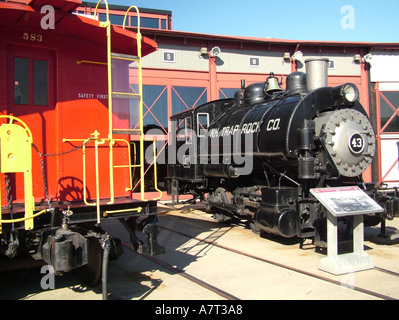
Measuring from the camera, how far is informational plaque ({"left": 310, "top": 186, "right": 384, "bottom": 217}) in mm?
5797

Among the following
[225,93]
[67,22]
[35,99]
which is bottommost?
[35,99]

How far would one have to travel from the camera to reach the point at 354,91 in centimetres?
720

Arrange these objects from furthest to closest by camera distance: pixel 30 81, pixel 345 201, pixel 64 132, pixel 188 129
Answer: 1. pixel 188 129
2. pixel 345 201
3. pixel 64 132
4. pixel 30 81

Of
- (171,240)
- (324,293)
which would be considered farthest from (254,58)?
(324,293)

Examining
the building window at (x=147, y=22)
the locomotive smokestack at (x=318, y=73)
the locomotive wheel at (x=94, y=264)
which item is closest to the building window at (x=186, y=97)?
the locomotive smokestack at (x=318, y=73)

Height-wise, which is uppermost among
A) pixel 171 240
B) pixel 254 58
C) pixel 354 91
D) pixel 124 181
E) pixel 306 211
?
pixel 254 58

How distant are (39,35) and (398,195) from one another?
7308mm

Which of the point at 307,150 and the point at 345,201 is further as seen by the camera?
the point at 307,150

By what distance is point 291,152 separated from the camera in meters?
7.28

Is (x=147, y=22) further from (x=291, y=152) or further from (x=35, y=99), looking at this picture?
(x=35, y=99)

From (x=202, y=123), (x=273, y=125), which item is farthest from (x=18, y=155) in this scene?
(x=202, y=123)

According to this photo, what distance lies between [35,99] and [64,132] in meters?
0.58

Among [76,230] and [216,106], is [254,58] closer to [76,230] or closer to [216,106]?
[216,106]

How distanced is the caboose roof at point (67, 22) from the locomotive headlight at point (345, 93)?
3718mm
